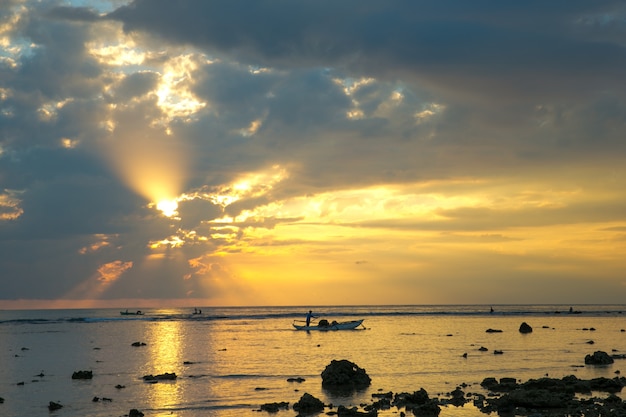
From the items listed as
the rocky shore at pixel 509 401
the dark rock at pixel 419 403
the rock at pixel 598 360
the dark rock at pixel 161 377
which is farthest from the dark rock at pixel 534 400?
the dark rock at pixel 161 377

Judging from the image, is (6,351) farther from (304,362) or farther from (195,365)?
(304,362)

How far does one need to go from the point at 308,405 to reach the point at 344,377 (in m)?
10.3

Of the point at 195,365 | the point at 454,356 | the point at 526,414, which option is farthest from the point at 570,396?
the point at 195,365

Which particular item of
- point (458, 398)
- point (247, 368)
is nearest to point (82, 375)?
point (247, 368)

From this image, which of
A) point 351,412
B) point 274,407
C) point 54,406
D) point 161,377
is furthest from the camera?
point 161,377

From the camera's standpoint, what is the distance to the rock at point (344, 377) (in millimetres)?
47312

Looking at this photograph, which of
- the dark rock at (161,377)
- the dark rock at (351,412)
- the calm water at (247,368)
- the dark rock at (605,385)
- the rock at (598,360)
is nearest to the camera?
the dark rock at (351,412)

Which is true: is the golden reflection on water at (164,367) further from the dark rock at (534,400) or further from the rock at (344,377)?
the dark rock at (534,400)

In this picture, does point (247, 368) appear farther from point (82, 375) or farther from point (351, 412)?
point (351, 412)

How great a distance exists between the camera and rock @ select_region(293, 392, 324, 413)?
1478 inches

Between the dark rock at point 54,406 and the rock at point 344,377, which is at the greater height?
Result: the rock at point 344,377

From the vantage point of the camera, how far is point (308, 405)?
37781 millimetres

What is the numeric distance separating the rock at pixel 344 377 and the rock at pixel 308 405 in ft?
27.9

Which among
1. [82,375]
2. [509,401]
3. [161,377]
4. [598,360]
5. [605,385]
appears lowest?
[605,385]
